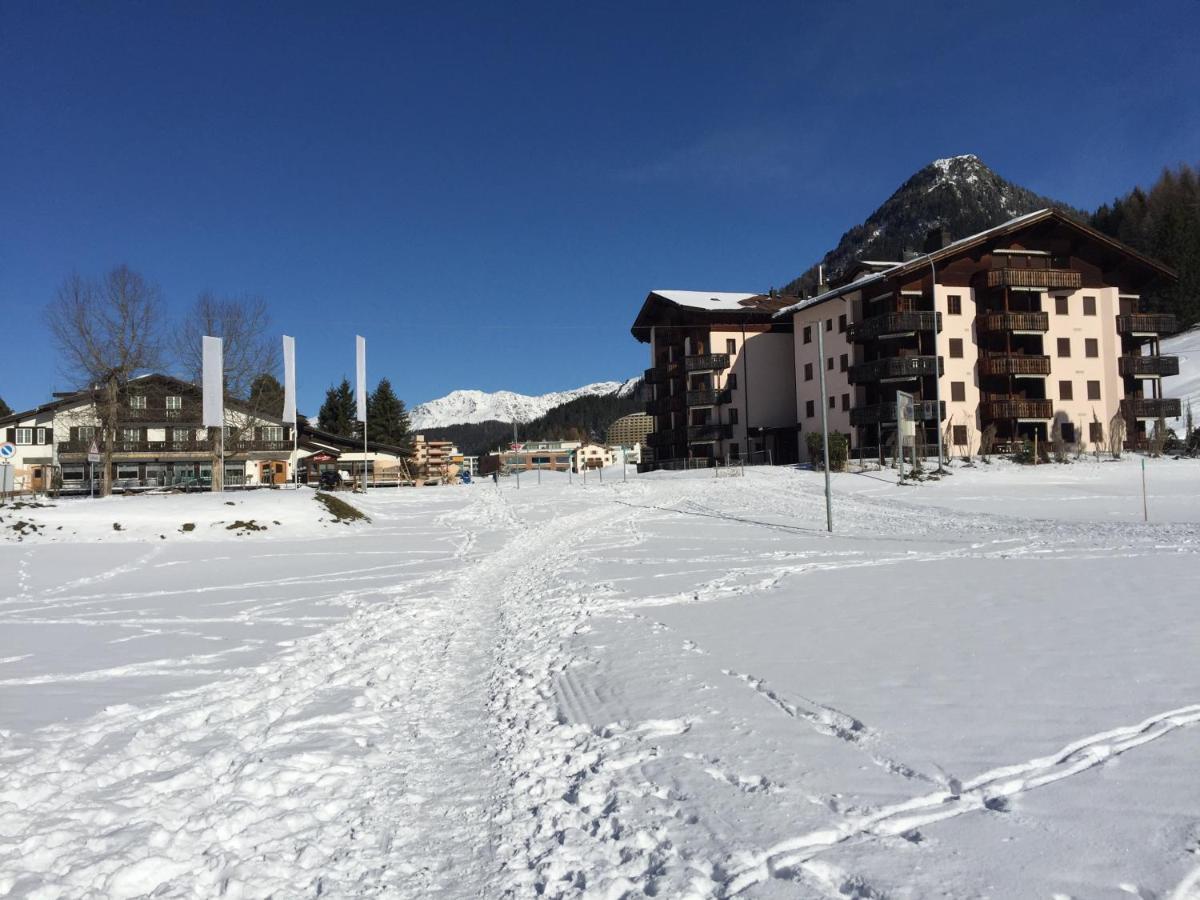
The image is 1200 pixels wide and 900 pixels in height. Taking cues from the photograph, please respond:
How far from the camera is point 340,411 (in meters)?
91.3

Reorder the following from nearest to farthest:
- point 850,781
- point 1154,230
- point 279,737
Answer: point 850,781 < point 279,737 < point 1154,230

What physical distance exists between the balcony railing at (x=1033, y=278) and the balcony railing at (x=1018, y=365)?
4619mm

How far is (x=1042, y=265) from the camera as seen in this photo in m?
50.9

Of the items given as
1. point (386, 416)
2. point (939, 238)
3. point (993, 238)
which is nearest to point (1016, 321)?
point (993, 238)

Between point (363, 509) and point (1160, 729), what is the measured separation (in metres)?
28.5

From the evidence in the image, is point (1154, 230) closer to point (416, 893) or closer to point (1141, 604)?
point (1141, 604)

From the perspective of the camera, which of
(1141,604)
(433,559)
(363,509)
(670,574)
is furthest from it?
(363,509)

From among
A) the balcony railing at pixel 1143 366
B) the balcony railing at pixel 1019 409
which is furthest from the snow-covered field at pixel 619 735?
the balcony railing at pixel 1143 366

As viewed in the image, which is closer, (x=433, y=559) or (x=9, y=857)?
(x=9, y=857)

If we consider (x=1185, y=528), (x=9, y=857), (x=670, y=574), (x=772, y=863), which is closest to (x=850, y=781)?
(x=772, y=863)

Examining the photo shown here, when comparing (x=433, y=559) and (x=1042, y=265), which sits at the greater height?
(x=1042, y=265)

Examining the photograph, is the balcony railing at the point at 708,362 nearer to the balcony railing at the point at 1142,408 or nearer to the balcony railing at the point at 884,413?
the balcony railing at the point at 884,413

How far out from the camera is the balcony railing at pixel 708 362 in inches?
2448

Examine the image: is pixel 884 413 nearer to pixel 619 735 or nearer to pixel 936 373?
pixel 936 373
